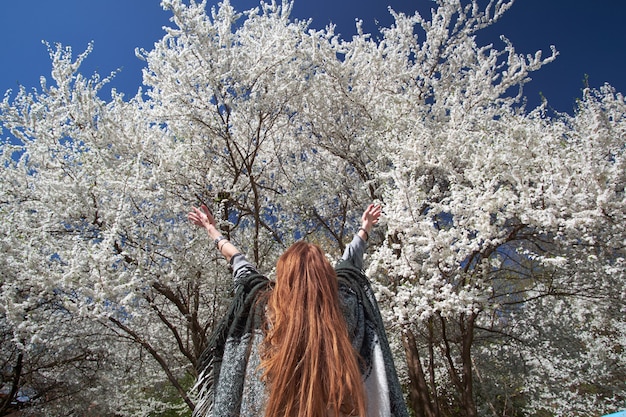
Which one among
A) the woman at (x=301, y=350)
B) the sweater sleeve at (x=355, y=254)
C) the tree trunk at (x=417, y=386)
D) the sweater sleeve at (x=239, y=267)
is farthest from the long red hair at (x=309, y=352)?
the tree trunk at (x=417, y=386)

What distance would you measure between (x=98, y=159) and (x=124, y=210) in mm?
881

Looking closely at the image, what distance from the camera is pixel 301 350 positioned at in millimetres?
1141

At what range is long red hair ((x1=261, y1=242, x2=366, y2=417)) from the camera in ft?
3.55

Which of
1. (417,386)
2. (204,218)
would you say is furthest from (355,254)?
(417,386)

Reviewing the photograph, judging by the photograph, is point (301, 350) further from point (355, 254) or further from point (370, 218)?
point (370, 218)

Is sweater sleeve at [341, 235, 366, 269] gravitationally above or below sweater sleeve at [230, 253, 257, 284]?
above

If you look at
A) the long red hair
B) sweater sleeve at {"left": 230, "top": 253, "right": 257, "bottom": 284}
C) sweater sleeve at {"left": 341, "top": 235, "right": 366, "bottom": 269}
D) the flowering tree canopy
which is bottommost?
the long red hair

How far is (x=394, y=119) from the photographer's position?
5.33m

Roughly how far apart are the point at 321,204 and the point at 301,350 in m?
5.46

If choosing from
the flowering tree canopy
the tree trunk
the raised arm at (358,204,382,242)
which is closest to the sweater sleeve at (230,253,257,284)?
the raised arm at (358,204,382,242)

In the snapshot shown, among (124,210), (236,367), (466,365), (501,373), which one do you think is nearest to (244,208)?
(124,210)

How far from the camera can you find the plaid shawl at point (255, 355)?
1222 mm

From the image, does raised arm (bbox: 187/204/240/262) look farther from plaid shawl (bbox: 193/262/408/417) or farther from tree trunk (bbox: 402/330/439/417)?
tree trunk (bbox: 402/330/439/417)

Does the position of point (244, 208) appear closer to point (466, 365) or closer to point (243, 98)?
point (243, 98)
